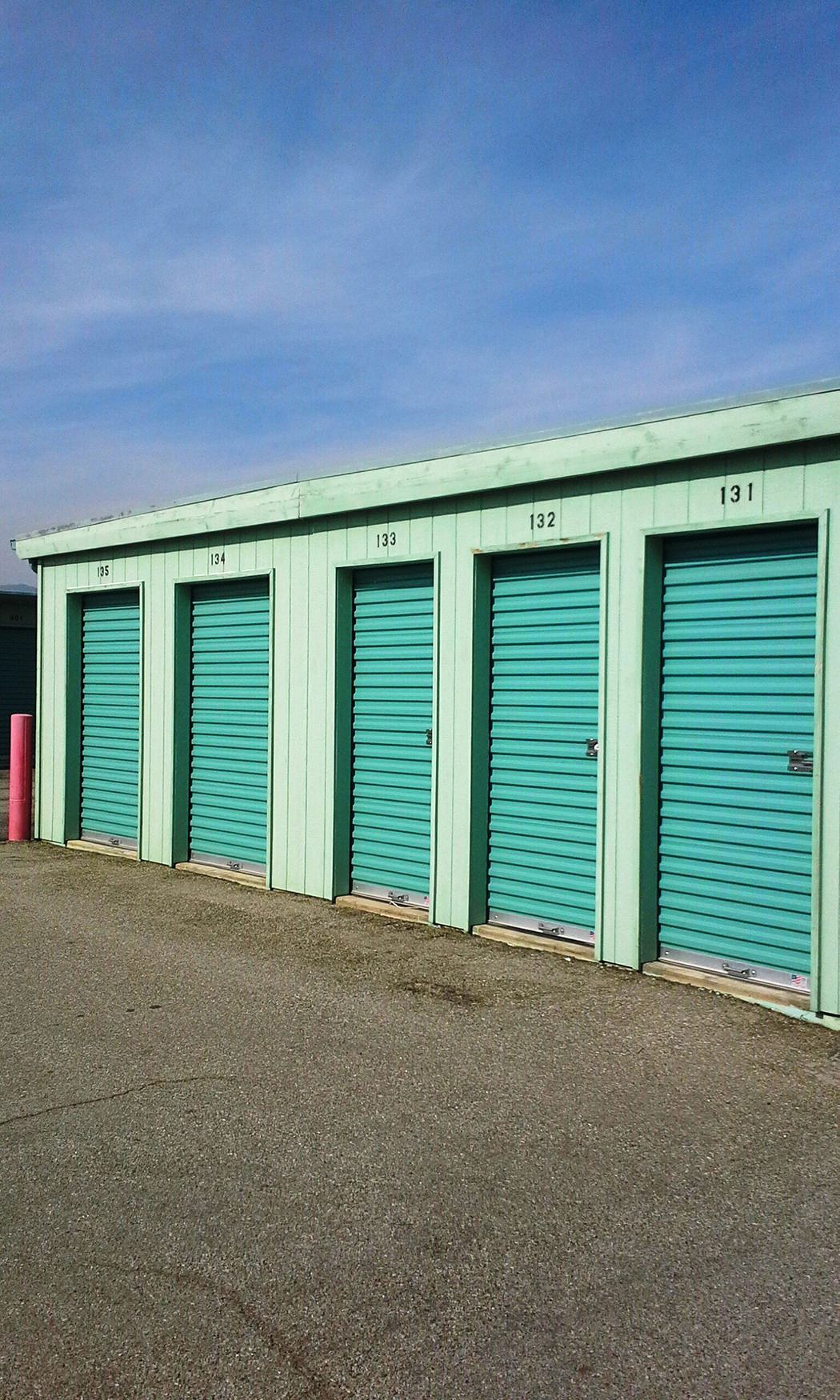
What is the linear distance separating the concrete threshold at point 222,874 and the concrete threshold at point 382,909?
107 cm

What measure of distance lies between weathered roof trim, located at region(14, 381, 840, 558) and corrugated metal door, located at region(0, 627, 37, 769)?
10556mm

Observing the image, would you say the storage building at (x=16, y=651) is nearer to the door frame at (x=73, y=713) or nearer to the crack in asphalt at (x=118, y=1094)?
the door frame at (x=73, y=713)

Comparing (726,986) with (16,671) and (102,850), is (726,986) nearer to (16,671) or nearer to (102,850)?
(102,850)

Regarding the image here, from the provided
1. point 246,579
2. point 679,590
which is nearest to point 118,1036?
point 679,590

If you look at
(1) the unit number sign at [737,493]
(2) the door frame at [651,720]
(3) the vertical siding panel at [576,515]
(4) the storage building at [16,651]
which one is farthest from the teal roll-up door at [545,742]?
(4) the storage building at [16,651]

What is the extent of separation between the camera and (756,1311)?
3.41 metres

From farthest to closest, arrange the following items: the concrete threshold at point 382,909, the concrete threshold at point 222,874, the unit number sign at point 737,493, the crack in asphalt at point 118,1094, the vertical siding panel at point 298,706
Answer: the concrete threshold at point 222,874 < the vertical siding panel at point 298,706 < the concrete threshold at point 382,909 < the unit number sign at point 737,493 < the crack in asphalt at point 118,1094

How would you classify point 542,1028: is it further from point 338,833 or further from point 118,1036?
point 338,833

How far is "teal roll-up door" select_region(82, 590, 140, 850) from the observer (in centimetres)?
1233

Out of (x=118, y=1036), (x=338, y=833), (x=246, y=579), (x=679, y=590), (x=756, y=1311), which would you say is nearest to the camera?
(x=756, y=1311)

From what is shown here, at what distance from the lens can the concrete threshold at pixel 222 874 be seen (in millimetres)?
10539

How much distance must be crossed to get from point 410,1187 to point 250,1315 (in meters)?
0.96

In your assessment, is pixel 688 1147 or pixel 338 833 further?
pixel 338 833

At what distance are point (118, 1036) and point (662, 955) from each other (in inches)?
135
